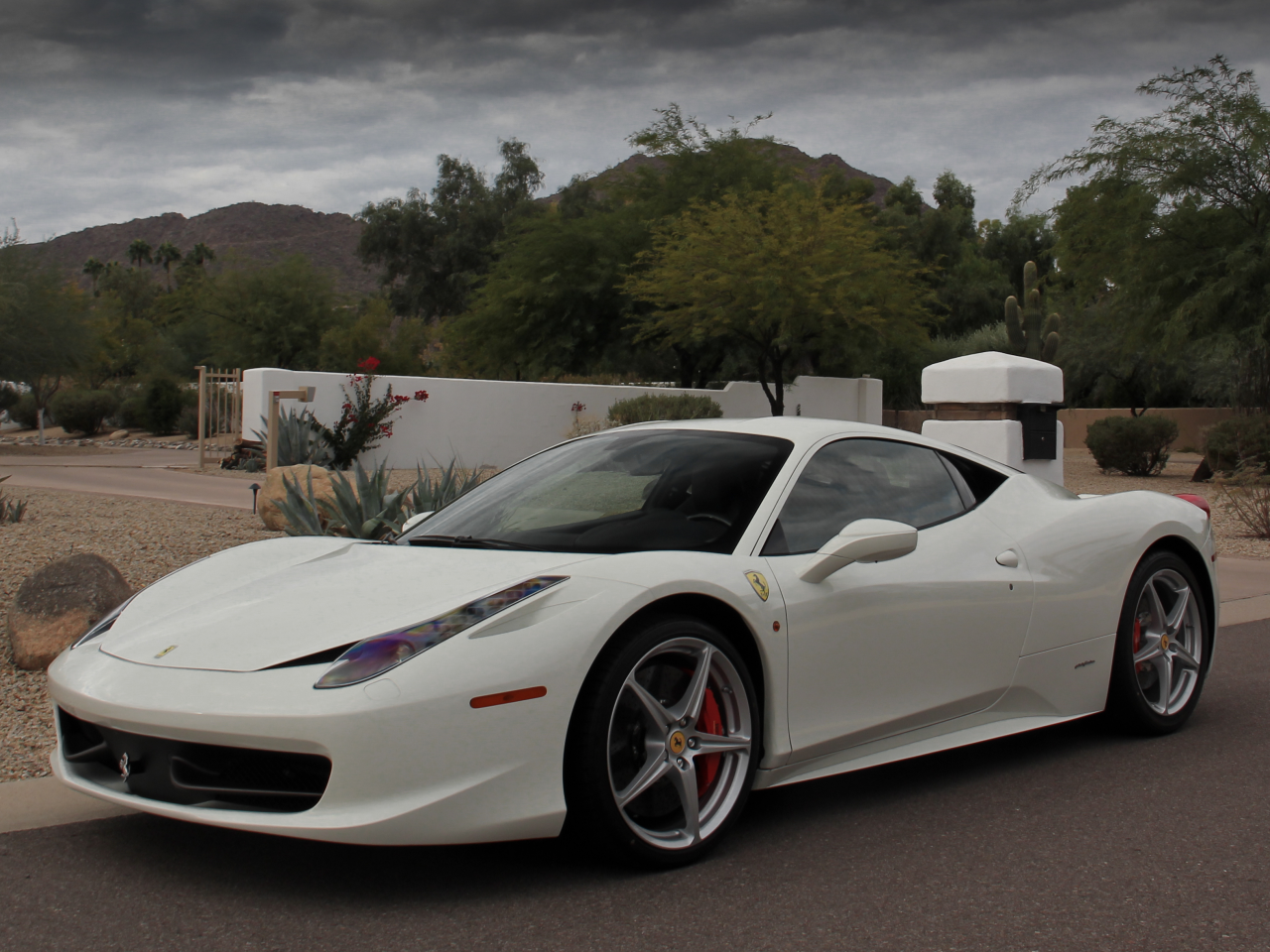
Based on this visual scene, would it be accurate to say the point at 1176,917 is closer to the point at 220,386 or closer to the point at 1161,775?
the point at 1161,775

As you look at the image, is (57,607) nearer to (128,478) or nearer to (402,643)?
(402,643)

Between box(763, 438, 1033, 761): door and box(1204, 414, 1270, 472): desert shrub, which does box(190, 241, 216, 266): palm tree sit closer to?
box(1204, 414, 1270, 472): desert shrub

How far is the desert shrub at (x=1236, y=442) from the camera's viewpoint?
20.2 metres

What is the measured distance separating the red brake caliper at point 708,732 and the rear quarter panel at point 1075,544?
1528 mm

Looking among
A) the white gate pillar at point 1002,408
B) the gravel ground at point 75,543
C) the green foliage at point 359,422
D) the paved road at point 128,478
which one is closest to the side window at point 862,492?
the gravel ground at point 75,543

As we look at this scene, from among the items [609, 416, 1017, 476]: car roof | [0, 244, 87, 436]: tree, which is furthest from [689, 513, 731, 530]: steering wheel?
[0, 244, 87, 436]: tree

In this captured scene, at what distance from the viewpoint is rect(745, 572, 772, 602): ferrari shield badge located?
388cm

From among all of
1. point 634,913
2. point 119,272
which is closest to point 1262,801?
point 634,913

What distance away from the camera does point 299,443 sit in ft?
61.9

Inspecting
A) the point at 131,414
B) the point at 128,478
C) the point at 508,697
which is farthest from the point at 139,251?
the point at 508,697

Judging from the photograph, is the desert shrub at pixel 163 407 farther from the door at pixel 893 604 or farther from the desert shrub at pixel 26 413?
the door at pixel 893 604

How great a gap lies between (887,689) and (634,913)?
134 centimetres

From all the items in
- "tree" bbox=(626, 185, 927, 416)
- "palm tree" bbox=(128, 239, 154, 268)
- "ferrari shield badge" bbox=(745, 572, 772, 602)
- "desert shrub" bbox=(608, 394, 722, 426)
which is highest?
"palm tree" bbox=(128, 239, 154, 268)

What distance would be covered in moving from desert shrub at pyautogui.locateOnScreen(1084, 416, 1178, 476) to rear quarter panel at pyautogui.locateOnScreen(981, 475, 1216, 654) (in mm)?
19722
